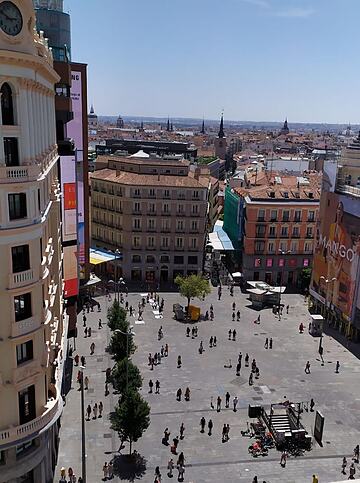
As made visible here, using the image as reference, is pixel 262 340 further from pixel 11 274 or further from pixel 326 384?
pixel 11 274

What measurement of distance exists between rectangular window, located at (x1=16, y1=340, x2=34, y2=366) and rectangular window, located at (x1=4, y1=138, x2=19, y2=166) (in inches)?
391

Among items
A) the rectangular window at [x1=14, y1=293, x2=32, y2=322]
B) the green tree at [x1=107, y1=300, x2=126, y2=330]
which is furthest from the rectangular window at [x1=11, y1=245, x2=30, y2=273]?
the green tree at [x1=107, y1=300, x2=126, y2=330]

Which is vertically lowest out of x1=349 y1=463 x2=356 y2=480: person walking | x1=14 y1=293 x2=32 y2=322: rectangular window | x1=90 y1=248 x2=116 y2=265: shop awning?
x1=349 y1=463 x2=356 y2=480: person walking

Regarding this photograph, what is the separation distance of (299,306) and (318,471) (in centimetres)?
3810

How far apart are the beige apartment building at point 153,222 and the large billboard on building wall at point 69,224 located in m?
24.8

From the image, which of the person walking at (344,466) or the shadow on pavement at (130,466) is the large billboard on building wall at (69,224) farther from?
the person walking at (344,466)

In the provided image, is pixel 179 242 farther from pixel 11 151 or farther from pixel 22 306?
pixel 11 151

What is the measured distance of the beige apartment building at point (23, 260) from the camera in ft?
84.8

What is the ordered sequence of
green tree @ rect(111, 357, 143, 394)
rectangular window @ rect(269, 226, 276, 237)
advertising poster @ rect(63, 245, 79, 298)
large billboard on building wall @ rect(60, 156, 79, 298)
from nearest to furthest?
green tree @ rect(111, 357, 143, 394) → large billboard on building wall @ rect(60, 156, 79, 298) → advertising poster @ rect(63, 245, 79, 298) → rectangular window @ rect(269, 226, 276, 237)

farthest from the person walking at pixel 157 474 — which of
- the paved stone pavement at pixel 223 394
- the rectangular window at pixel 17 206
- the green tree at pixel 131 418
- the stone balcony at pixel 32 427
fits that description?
the rectangular window at pixel 17 206

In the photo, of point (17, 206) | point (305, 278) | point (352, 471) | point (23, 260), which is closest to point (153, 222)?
point (305, 278)

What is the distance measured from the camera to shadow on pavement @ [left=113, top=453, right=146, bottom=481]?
3541cm

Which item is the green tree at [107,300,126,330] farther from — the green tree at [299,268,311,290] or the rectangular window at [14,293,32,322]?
the green tree at [299,268,311,290]

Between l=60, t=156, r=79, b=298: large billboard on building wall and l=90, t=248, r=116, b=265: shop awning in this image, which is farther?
l=90, t=248, r=116, b=265: shop awning
